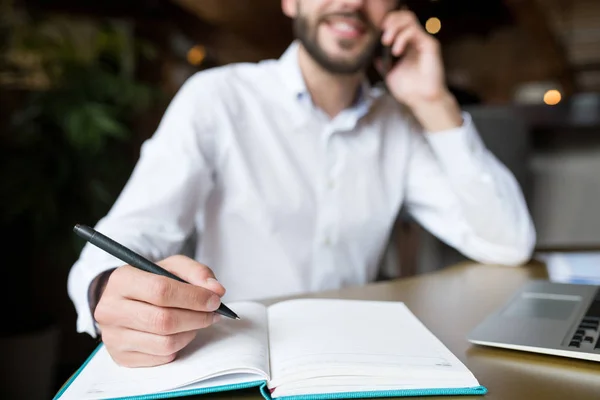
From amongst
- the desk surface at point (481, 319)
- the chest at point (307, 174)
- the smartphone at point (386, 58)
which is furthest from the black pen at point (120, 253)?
the smartphone at point (386, 58)

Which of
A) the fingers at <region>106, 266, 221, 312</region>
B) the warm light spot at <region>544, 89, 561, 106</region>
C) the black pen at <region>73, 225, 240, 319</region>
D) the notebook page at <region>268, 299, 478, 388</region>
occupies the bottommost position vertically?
the notebook page at <region>268, 299, 478, 388</region>

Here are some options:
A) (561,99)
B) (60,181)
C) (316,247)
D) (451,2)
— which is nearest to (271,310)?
(316,247)

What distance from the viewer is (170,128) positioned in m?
0.94

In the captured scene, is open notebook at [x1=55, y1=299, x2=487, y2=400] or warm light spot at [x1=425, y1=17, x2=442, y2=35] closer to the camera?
open notebook at [x1=55, y1=299, x2=487, y2=400]

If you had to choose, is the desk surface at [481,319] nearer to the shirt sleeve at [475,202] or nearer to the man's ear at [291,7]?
the shirt sleeve at [475,202]

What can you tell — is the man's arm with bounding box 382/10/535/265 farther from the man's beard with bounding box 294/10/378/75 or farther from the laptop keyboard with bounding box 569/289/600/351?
the laptop keyboard with bounding box 569/289/600/351

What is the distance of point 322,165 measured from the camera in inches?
40.9

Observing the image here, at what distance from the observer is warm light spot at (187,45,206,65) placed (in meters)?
2.87

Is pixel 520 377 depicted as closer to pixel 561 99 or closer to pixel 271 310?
pixel 271 310

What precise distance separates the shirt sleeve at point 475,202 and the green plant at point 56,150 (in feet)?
3.41

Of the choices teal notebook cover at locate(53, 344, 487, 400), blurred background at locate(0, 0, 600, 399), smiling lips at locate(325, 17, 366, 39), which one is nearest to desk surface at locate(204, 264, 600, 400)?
teal notebook cover at locate(53, 344, 487, 400)

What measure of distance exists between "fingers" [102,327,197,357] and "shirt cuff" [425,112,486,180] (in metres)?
0.71

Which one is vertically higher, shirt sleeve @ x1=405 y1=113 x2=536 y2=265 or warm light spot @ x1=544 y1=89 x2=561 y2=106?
warm light spot @ x1=544 y1=89 x2=561 y2=106

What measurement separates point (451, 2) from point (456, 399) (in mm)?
3154
